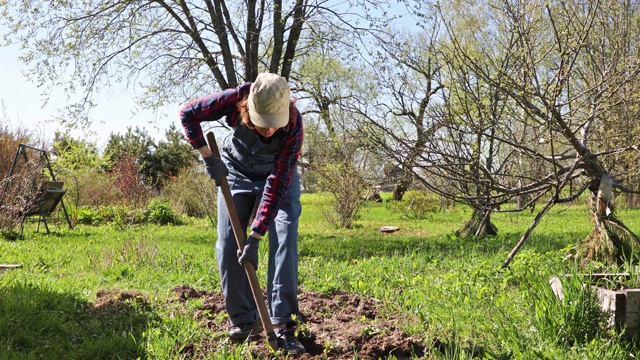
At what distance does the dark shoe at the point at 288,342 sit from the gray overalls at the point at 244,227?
0.22 ft

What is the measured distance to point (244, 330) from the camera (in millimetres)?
3789

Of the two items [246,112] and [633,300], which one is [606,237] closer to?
[633,300]

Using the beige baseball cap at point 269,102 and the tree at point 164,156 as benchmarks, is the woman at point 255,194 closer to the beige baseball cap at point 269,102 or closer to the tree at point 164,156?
the beige baseball cap at point 269,102

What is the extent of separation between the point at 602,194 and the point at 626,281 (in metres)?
1.18

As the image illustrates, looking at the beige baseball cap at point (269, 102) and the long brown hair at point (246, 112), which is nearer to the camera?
the beige baseball cap at point (269, 102)

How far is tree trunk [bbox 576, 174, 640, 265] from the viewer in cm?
477

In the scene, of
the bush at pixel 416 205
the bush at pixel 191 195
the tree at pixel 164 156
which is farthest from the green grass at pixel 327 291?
the tree at pixel 164 156

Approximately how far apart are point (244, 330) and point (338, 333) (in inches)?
24.7

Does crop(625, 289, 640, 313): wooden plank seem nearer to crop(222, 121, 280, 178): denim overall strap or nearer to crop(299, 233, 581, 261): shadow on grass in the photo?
crop(222, 121, 280, 178): denim overall strap

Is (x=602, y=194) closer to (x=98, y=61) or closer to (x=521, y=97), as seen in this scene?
(x=521, y=97)

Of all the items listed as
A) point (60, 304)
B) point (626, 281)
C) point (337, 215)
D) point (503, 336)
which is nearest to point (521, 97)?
point (626, 281)

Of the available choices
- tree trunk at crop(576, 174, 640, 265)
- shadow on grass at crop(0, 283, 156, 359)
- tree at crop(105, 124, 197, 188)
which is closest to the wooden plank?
tree trunk at crop(576, 174, 640, 265)

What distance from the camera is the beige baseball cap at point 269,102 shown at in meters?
3.29

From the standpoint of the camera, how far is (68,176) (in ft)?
62.7
